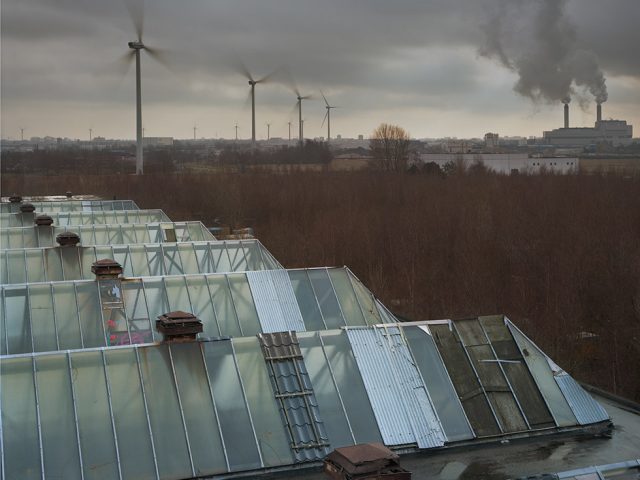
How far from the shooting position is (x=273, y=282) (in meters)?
29.5

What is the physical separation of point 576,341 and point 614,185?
55.4m

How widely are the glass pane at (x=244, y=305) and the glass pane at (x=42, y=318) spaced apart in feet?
18.3

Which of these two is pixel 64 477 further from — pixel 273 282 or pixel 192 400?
pixel 273 282

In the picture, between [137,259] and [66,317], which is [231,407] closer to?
[66,317]

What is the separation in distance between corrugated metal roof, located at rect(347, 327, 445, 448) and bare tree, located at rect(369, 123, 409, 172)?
111 metres

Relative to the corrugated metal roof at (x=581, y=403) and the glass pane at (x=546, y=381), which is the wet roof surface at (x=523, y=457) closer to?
the corrugated metal roof at (x=581, y=403)

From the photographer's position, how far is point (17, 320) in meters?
26.0

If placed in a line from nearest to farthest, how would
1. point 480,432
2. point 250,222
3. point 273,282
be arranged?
point 480,432
point 273,282
point 250,222

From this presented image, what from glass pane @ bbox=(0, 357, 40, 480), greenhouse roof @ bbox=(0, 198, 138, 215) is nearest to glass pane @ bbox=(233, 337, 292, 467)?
glass pane @ bbox=(0, 357, 40, 480)

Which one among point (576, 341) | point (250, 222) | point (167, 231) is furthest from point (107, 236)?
point (250, 222)

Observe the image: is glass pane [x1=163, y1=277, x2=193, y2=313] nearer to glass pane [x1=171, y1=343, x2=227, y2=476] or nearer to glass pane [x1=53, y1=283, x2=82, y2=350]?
glass pane [x1=53, y1=283, x2=82, y2=350]

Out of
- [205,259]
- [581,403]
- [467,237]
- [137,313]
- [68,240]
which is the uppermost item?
[68,240]

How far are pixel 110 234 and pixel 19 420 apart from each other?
2959cm

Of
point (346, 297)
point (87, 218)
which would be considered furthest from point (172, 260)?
point (87, 218)
